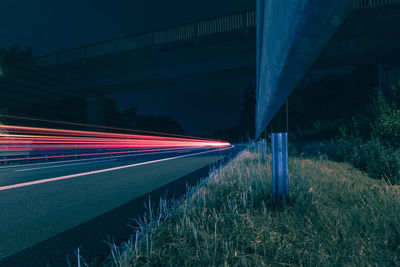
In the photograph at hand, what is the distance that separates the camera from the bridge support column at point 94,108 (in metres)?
23.3

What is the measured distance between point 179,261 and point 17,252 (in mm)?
1721

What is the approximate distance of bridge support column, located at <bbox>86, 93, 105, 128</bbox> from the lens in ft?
76.3

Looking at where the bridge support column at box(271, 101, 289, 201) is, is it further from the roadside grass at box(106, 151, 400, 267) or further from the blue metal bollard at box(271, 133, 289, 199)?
the roadside grass at box(106, 151, 400, 267)

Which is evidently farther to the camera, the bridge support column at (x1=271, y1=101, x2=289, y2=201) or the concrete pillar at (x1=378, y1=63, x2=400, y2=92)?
the concrete pillar at (x1=378, y1=63, x2=400, y2=92)

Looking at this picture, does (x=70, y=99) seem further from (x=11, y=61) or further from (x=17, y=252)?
(x=17, y=252)

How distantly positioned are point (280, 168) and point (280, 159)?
106mm

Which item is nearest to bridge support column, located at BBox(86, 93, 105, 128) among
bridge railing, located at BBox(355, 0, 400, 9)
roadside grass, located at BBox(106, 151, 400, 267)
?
bridge railing, located at BBox(355, 0, 400, 9)

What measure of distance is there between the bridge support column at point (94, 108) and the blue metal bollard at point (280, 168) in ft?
79.0

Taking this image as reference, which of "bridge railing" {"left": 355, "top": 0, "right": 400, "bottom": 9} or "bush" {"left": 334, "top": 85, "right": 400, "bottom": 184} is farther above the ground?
"bridge railing" {"left": 355, "top": 0, "right": 400, "bottom": 9}

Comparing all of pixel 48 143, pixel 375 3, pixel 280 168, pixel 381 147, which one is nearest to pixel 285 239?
pixel 280 168

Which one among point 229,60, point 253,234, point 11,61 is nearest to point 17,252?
point 253,234

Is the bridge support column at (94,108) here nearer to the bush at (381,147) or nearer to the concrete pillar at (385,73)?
the bush at (381,147)

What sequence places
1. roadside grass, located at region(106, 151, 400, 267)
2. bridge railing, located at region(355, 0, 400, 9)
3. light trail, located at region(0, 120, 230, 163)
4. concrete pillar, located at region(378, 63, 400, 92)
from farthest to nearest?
1. light trail, located at region(0, 120, 230, 163)
2. concrete pillar, located at region(378, 63, 400, 92)
3. bridge railing, located at region(355, 0, 400, 9)
4. roadside grass, located at region(106, 151, 400, 267)

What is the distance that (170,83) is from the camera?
68.2 ft
